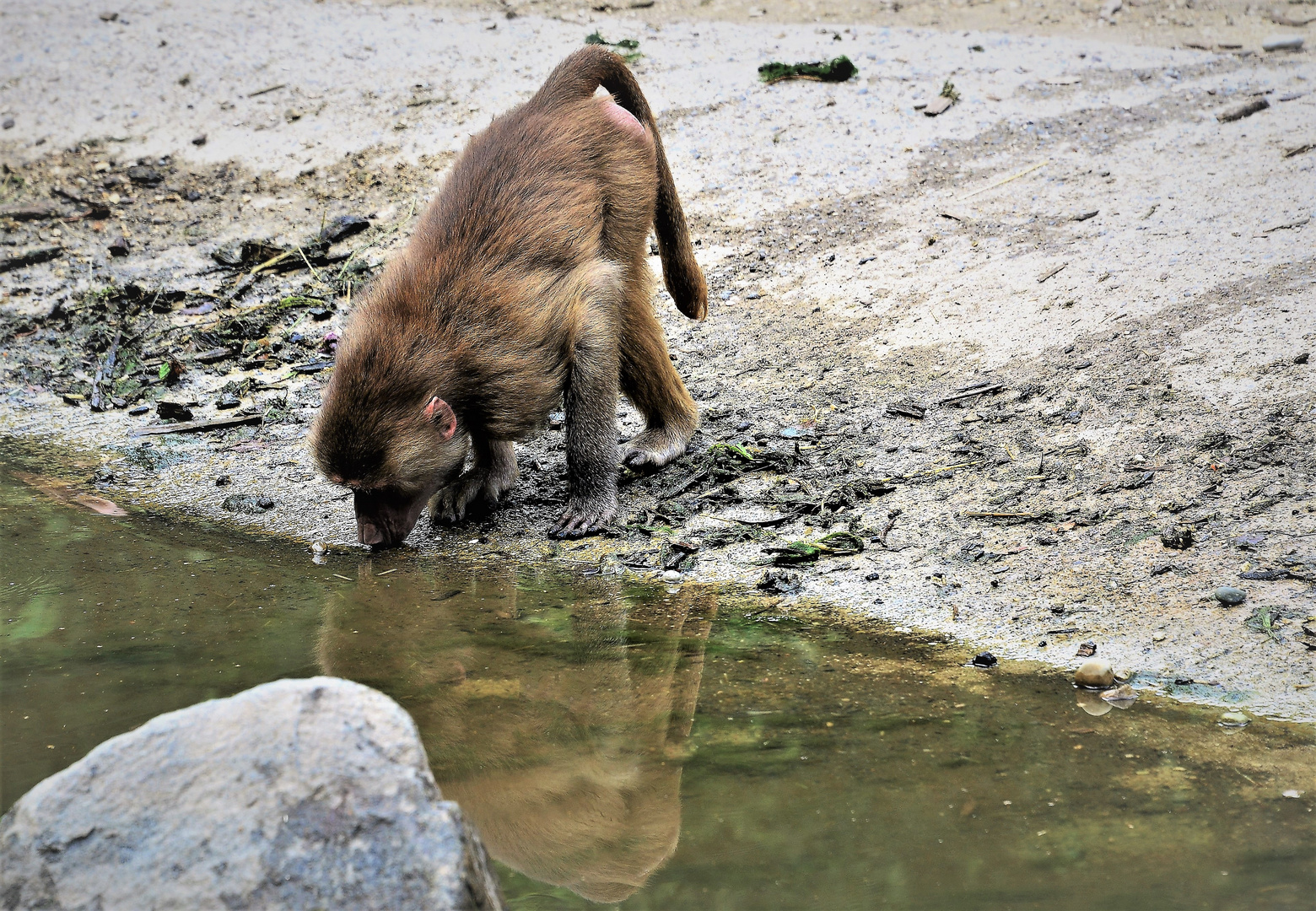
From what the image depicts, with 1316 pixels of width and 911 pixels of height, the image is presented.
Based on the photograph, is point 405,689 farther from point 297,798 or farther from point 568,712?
point 297,798

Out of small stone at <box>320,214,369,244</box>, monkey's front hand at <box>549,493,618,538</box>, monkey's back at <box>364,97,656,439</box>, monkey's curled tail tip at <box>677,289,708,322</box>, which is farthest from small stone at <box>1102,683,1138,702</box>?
small stone at <box>320,214,369,244</box>

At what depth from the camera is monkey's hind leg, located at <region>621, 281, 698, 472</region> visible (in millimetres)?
5406

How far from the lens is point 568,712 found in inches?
125

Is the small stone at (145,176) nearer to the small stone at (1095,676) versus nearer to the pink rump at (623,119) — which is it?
the pink rump at (623,119)

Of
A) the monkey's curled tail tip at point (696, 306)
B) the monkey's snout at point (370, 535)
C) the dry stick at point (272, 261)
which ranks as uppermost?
the monkey's curled tail tip at point (696, 306)

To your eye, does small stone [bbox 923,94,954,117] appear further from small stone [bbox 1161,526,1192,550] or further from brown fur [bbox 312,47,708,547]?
small stone [bbox 1161,526,1192,550]

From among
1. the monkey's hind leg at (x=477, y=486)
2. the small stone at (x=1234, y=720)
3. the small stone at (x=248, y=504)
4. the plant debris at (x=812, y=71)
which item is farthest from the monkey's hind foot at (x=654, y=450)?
the plant debris at (x=812, y=71)

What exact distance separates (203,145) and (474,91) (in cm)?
217

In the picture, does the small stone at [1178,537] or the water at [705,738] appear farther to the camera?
the small stone at [1178,537]

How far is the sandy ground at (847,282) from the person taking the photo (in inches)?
161

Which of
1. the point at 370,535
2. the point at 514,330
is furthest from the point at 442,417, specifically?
the point at 370,535

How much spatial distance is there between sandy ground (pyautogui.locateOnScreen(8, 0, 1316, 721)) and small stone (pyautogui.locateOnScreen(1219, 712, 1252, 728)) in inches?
4.6

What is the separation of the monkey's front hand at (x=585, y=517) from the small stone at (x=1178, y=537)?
2256 mm

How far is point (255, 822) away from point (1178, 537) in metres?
3.12
